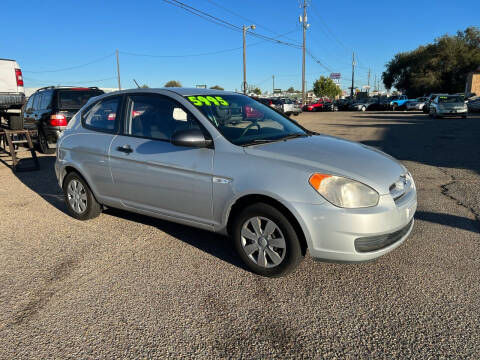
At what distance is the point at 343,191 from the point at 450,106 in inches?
982

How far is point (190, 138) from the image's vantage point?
3.44 metres

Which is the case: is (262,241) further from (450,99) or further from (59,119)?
(450,99)

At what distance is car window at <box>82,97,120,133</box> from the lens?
14.7 feet

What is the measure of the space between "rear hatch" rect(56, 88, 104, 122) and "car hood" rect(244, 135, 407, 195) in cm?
745

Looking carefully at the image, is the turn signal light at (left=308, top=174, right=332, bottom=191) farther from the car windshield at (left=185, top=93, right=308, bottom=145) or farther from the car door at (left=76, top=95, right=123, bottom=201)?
the car door at (left=76, top=95, right=123, bottom=201)

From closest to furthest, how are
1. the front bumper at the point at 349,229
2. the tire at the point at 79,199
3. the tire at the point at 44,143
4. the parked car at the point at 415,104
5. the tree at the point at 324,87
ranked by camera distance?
the front bumper at the point at 349,229 → the tire at the point at 79,199 → the tire at the point at 44,143 → the parked car at the point at 415,104 → the tree at the point at 324,87

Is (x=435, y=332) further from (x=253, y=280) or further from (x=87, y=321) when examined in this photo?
(x=87, y=321)

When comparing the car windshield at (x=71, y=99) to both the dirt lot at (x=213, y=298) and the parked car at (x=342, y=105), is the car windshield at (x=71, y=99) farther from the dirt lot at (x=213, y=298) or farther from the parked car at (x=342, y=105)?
the parked car at (x=342, y=105)

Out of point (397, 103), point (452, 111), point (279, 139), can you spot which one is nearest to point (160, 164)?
point (279, 139)

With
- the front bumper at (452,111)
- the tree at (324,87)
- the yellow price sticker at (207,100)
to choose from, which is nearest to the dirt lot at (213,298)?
the yellow price sticker at (207,100)

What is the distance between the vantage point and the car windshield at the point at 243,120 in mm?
Answer: 3689

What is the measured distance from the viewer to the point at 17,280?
11.2 ft

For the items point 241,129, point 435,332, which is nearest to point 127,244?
point 241,129

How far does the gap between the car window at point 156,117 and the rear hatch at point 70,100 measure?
589 cm
